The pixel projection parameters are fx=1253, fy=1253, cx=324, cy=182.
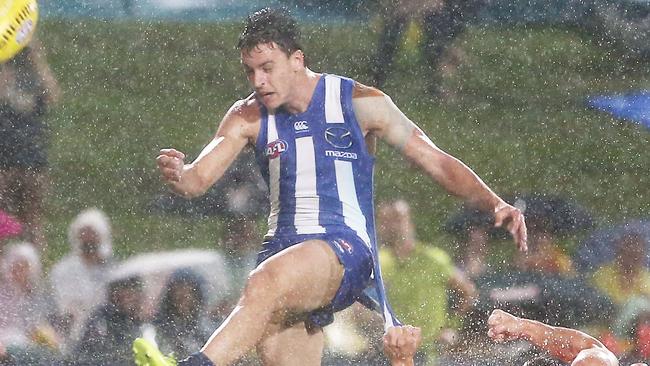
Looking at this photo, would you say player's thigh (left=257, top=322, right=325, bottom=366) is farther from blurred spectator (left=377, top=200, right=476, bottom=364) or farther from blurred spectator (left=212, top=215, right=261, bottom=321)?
blurred spectator (left=212, top=215, right=261, bottom=321)

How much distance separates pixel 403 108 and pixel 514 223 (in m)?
3.67

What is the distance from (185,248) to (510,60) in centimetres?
261

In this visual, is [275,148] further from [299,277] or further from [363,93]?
[299,277]

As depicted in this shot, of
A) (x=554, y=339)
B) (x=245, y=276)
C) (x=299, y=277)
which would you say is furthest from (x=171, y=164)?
(x=245, y=276)

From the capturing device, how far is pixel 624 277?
731 cm

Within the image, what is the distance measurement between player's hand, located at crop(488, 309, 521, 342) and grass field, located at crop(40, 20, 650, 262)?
3297 millimetres

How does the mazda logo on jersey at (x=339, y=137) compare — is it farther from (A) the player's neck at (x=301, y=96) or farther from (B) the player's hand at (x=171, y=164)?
(B) the player's hand at (x=171, y=164)

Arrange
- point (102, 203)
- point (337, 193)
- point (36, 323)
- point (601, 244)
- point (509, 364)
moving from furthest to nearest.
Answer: point (102, 203), point (601, 244), point (36, 323), point (509, 364), point (337, 193)

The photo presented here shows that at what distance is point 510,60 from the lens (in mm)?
8594

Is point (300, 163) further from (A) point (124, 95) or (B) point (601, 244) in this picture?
(A) point (124, 95)

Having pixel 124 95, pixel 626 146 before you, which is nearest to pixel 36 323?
pixel 124 95

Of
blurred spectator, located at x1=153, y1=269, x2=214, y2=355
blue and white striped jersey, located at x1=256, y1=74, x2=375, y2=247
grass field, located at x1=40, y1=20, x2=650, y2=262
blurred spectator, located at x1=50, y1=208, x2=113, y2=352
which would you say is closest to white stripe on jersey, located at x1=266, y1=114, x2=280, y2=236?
blue and white striped jersey, located at x1=256, y1=74, x2=375, y2=247

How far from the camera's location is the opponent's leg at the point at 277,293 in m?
4.44

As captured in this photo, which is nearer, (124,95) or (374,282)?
(374,282)
